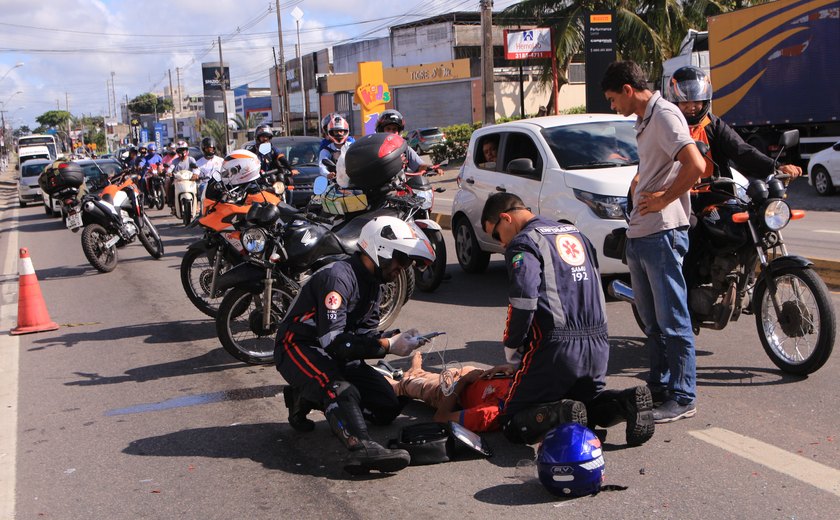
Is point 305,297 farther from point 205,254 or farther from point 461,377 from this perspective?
point 205,254

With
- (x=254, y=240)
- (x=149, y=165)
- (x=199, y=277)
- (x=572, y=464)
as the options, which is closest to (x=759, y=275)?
(x=572, y=464)

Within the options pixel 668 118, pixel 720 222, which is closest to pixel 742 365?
pixel 720 222

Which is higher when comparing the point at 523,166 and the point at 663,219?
the point at 523,166

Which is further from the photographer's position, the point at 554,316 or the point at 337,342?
the point at 337,342

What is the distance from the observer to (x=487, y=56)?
2472cm

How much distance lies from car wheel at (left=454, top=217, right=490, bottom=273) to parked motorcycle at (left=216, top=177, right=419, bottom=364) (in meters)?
3.40

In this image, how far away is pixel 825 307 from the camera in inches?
214

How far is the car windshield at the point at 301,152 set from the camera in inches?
690

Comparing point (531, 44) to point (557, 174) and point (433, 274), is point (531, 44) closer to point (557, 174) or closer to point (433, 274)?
point (433, 274)

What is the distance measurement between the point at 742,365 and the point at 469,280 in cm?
471

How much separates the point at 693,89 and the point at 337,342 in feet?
9.74

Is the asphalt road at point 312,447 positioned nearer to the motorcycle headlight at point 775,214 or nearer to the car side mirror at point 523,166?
the motorcycle headlight at point 775,214

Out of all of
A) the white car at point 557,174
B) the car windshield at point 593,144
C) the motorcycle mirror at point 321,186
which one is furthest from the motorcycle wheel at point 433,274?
the car windshield at point 593,144

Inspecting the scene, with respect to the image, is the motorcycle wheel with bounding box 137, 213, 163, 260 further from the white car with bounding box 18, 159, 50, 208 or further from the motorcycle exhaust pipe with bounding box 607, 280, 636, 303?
the white car with bounding box 18, 159, 50, 208
